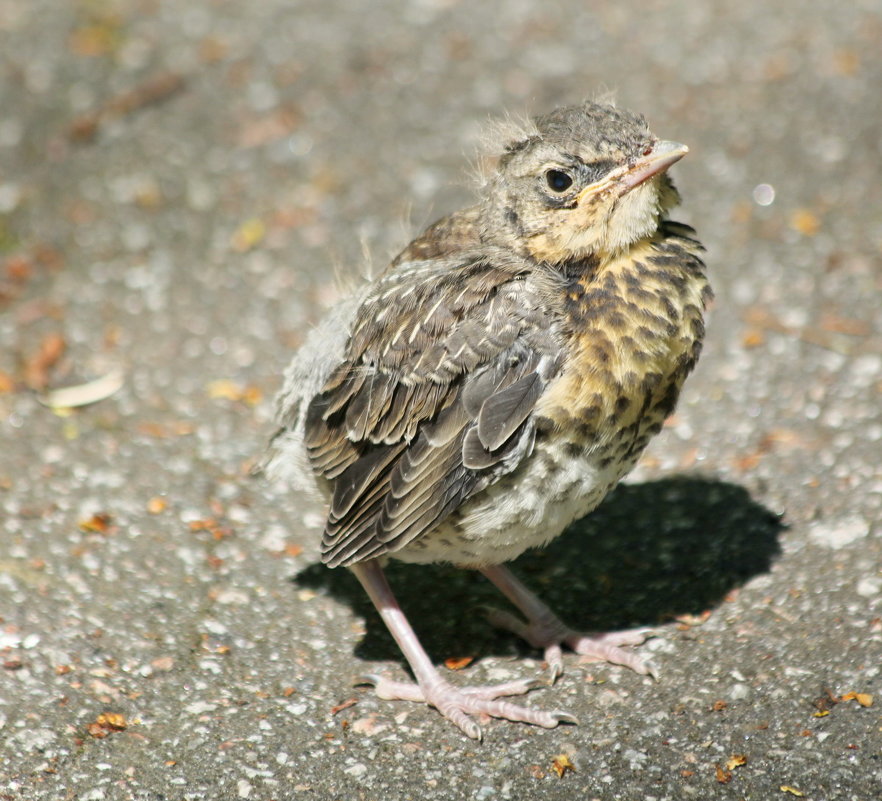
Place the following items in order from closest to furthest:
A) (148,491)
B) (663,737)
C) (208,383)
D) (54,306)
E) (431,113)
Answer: (663,737), (148,491), (208,383), (54,306), (431,113)

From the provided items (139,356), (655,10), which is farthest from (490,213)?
(655,10)

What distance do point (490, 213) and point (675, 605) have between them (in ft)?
5.70

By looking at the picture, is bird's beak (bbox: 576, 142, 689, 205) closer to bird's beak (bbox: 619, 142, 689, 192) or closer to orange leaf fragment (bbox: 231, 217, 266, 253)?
bird's beak (bbox: 619, 142, 689, 192)

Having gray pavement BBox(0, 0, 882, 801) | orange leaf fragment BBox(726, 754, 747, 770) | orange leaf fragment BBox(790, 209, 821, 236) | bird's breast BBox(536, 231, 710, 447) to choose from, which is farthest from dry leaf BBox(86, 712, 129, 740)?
orange leaf fragment BBox(790, 209, 821, 236)

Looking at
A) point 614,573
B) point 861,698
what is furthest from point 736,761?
point 614,573

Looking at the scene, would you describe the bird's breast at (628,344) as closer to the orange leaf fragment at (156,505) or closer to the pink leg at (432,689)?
the pink leg at (432,689)

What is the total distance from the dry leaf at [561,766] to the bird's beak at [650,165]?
1.94 meters

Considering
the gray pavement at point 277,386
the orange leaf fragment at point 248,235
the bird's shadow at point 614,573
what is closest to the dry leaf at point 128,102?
the gray pavement at point 277,386

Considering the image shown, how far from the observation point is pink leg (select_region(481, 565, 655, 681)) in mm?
4418

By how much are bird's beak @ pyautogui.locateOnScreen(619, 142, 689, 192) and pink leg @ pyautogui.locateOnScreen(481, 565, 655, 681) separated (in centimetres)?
166

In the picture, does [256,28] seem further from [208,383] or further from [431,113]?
[208,383]

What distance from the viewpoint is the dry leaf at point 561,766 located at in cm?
387

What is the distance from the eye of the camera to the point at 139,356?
20.8 ft

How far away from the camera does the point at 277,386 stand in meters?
6.12
